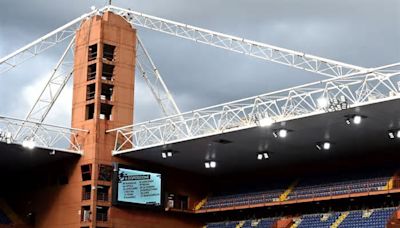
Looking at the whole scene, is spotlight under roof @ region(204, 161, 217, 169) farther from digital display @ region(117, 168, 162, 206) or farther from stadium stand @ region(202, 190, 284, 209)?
stadium stand @ region(202, 190, 284, 209)

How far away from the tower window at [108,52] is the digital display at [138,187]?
8.01 metres

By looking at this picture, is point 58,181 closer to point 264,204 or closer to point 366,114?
point 264,204

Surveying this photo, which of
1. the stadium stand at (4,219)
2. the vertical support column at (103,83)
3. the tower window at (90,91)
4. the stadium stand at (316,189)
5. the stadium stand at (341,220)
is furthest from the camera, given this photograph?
the stadium stand at (4,219)

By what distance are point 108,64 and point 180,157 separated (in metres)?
8.07

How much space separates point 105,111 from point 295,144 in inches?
523

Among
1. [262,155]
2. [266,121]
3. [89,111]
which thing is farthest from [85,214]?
[266,121]

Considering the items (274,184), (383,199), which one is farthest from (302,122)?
(274,184)

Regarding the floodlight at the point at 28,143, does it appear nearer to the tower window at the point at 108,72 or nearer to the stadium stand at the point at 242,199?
the tower window at the point at 108,72

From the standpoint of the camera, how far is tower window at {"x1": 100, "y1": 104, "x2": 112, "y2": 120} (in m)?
46.5

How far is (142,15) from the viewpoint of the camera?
48.9 metres

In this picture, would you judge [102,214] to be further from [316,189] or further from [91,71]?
[316,189]

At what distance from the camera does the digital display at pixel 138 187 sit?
146 feet

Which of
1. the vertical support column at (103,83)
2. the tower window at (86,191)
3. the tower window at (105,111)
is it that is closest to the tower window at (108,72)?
the vertical support column at (103,83)

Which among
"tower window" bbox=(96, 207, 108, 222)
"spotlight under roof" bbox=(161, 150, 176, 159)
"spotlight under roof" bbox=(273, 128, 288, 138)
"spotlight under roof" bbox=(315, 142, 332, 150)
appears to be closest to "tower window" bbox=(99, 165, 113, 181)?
"tower window" bbox=(96, 207, 108, 222)
